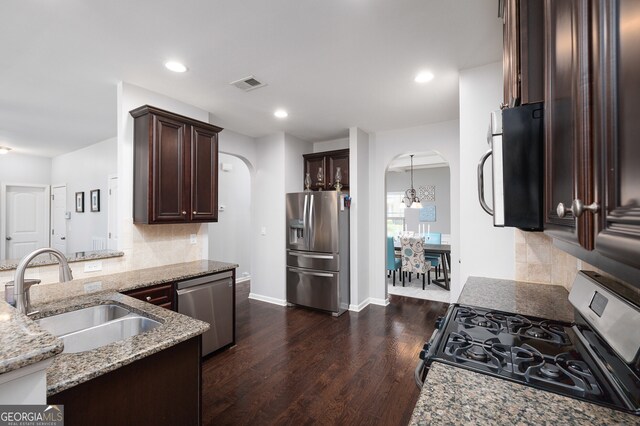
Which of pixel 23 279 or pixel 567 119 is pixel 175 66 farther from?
pixel 567 119

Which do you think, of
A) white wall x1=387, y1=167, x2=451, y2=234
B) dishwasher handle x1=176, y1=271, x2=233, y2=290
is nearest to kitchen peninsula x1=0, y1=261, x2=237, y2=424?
dishwasher handle x1=176, y1=271, x2=233, y2=290

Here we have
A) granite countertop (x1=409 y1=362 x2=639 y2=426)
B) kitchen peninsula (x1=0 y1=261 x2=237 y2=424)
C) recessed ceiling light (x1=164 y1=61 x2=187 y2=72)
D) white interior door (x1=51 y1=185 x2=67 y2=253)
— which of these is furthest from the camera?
white interior door (x1=51 y1=185 x2=67 y2=253)

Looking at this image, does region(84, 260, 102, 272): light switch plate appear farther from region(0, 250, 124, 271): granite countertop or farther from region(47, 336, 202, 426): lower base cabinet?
region(47, 336, 202, 426): lower base cabinet

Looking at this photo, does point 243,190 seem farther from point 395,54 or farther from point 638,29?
point 638,29

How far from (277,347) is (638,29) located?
3210 mm

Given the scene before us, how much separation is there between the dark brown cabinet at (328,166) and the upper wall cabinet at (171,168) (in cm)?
193

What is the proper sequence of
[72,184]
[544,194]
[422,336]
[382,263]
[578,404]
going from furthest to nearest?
[72,184]
[382,263]
[422,336]
[544,194]
[578,404]

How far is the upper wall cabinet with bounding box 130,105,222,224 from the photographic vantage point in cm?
258

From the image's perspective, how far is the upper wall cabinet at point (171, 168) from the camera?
258cm

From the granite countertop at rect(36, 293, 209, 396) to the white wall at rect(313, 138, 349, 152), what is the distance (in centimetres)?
384

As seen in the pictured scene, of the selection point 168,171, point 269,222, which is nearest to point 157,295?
point 168,171

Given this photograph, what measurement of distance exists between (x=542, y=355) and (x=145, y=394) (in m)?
1.48

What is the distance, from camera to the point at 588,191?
1.75 feet

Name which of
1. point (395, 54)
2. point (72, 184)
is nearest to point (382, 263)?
point (395, 54)
